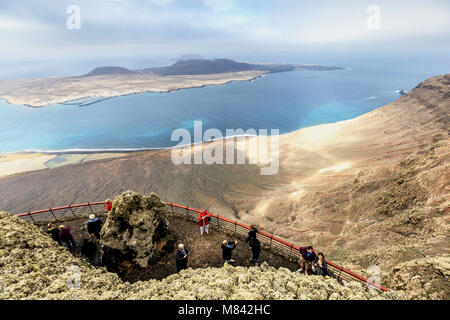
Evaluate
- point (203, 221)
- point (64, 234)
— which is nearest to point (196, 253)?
point (203, 221)

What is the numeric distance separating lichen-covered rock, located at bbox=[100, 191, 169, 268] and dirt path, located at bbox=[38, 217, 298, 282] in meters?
0.62

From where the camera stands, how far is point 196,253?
9.73 m

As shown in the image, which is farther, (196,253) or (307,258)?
(196,253)

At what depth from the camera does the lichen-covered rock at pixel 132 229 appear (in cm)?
878

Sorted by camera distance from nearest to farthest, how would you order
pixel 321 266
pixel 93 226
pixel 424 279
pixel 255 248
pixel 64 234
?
pixel 321 266
pixel 424 279
pixel 255 248
pixel 64 234
pixel 93 226

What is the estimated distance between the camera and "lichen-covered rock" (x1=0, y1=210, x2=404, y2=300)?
5.50 meters

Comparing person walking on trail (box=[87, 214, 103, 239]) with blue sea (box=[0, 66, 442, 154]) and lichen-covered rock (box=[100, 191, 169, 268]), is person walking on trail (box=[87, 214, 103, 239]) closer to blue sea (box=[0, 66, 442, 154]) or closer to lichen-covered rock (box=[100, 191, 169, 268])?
lichen-covered rock (box=[100, 191, 169, 268])

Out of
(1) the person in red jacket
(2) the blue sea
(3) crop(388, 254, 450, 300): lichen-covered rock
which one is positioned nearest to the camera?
(3) crop(388, 254, 450, 300): lichen-covered rock

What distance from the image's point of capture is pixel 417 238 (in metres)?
13.0

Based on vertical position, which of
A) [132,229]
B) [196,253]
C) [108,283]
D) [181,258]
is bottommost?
[196,253]

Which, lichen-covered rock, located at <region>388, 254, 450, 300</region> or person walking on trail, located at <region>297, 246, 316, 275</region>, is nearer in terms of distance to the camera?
lichen-covered rock, located at <region>388, 254, 450, 300</region>

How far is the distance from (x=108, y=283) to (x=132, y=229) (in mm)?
2434

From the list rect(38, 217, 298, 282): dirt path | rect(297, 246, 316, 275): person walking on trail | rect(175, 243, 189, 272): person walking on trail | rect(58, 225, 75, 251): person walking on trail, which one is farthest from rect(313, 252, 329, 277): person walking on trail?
rect(58, 225, 75, 251): person walking on trail

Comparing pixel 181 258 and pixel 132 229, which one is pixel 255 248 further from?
pixel 132 229
